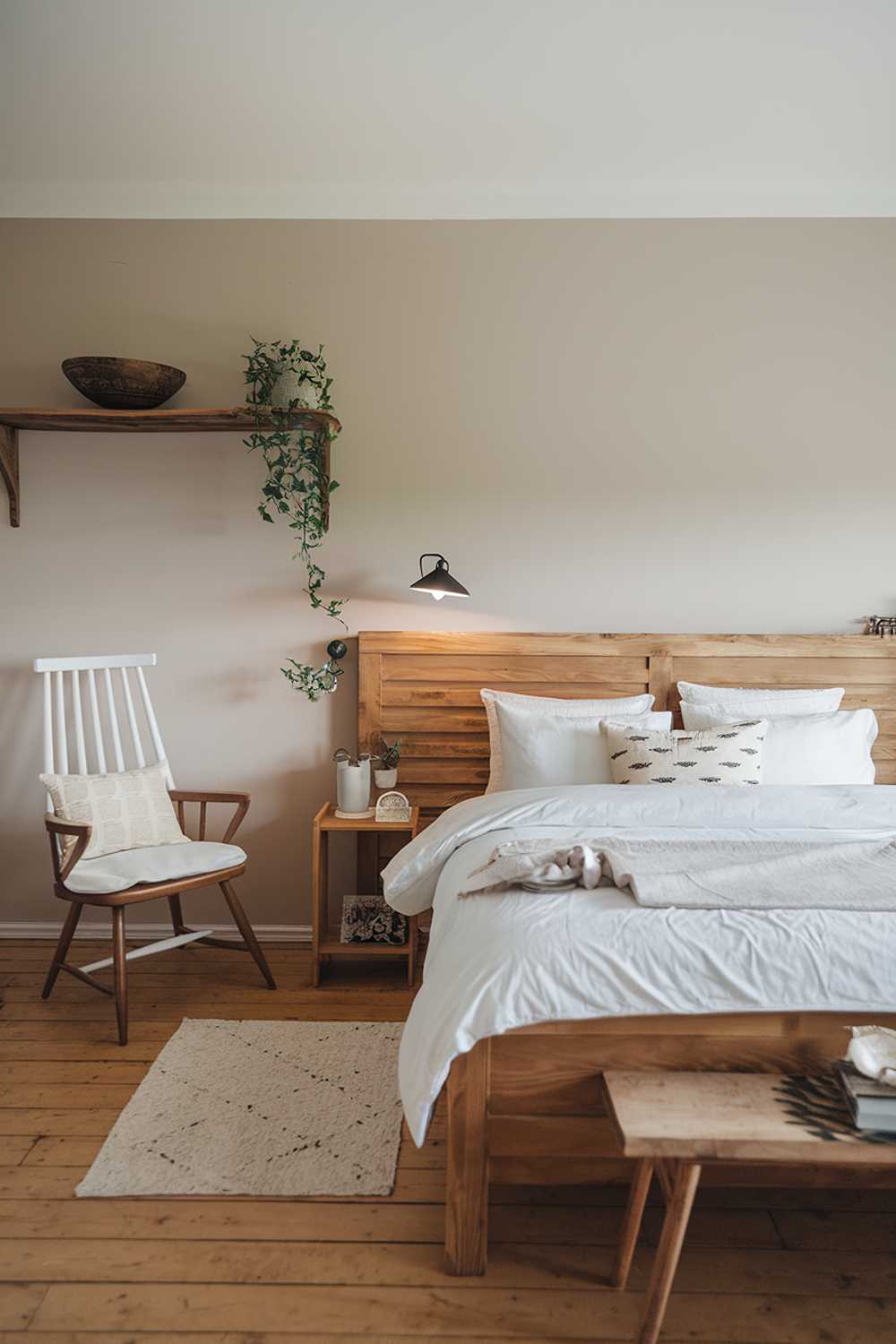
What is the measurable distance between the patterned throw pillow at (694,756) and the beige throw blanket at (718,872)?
0.54 meters

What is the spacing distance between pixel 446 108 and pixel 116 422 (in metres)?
1.51

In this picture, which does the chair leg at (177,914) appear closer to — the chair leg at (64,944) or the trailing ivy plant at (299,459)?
the chair leg at (64,944)

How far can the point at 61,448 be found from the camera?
338cm

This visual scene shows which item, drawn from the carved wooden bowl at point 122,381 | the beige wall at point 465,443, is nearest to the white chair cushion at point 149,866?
the beige wall at point 465,443

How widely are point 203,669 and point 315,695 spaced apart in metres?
0.45

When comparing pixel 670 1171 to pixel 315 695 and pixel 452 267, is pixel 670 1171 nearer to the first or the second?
pixel 315 695

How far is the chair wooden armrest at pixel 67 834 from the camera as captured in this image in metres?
2.67

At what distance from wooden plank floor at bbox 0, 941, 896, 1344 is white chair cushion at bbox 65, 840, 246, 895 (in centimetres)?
63

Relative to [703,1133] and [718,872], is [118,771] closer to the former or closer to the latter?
[718,872]

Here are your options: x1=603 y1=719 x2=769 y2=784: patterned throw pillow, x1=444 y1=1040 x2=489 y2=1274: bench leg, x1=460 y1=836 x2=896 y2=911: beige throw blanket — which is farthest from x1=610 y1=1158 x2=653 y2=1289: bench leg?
x1=603 y1=719 x2=769 y2=784: patterned throw pillow

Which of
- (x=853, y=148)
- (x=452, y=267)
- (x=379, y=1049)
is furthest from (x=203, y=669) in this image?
(x=853, y=148)

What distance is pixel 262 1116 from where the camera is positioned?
2246 mm

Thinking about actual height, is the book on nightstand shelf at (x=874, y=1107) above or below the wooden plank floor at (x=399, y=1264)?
above

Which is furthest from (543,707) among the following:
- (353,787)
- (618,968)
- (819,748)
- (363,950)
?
(618,968)
